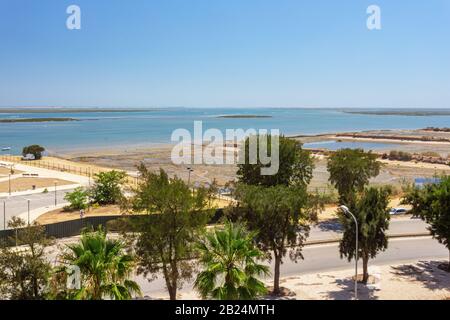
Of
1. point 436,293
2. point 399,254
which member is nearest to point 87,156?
point 399,254

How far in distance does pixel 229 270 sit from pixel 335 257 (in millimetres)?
17066

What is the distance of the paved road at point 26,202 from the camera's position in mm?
41900

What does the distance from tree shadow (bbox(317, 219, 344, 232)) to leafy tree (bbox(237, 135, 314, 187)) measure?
406 cm

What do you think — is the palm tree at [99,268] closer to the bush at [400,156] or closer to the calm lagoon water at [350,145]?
the bush at [400,156]

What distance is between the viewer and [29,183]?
58.9 meters

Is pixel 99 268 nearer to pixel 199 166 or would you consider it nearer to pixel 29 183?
pixel 29 183

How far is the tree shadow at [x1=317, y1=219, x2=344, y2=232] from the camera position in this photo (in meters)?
36.2

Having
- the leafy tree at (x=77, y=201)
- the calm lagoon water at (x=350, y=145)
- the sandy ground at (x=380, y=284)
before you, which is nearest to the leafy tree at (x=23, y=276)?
the sandy ground at (x=380, y=284)

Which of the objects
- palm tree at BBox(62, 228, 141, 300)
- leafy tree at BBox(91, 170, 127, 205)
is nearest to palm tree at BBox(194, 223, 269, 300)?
palm tree at BBox(62, 228, 141, 300)

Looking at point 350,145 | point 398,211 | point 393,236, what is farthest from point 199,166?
point 350,145

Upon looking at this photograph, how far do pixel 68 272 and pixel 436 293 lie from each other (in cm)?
1779

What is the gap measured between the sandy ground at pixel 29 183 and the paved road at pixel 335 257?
121 ft

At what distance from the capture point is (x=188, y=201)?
63.8 feet

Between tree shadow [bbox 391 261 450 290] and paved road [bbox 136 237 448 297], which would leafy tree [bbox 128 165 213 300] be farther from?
tree shadow [bbox 391 261 450 290]
